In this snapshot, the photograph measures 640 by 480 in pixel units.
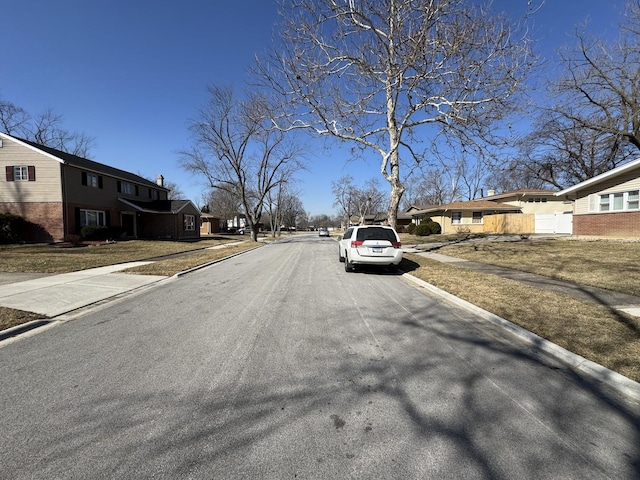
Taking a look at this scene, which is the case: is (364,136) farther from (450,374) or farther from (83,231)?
(83,231)

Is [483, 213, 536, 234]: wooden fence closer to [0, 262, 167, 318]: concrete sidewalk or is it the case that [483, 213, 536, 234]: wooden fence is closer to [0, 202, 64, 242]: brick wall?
[0, 262, 167, 318]: concrete sidewalk

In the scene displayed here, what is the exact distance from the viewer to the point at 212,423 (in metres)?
2.61

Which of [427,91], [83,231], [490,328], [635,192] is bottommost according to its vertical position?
[490,328]

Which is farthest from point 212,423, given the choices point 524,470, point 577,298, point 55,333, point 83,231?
point 83,231

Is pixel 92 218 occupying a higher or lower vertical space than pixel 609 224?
higher

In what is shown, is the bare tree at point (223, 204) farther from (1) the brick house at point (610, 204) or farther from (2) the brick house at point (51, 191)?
(1) the brick house at point (610, 204)

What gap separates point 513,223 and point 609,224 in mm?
14321

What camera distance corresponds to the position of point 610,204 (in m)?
18.8

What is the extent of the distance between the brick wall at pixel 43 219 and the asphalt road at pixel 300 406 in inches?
878

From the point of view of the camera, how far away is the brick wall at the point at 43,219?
22000 millimetres

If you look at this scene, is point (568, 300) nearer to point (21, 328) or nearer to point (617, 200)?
point (21, 328)

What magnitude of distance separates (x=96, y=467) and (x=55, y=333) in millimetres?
3893

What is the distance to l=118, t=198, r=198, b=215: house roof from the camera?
28.4 meters

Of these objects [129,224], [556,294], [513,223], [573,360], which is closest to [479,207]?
[513,223]
